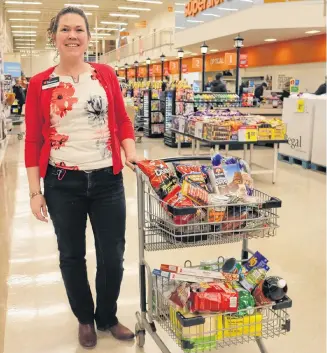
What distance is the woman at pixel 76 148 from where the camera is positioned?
7.22 ft

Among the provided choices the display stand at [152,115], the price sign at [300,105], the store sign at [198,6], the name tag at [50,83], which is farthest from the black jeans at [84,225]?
the store sign at [198,6]

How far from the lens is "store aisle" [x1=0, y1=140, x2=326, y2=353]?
104 inches

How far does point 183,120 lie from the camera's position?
26.1 feet

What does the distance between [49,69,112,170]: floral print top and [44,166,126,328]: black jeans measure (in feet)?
0.20

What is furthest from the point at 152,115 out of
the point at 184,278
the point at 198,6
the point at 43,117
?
the point at 184,278

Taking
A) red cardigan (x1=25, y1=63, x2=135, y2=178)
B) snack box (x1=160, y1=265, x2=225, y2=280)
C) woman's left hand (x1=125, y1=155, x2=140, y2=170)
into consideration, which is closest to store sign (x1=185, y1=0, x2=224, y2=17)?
red cardigan (x1=25, y1=63, x2=135, y2=178)

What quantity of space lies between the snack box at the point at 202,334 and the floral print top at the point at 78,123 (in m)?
0.87

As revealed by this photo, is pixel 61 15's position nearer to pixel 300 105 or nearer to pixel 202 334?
pixel 202 334

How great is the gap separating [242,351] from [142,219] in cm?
98

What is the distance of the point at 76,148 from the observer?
2232mm

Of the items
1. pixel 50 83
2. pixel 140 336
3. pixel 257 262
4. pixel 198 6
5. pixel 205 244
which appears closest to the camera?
pixel 205 244

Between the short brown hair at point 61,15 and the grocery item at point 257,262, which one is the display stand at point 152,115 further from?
the grocery item at point 257,262

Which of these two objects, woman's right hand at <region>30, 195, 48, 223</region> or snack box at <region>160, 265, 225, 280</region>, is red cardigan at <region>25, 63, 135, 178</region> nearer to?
woman's right hand at <region>30, 195, 48, 223</region>

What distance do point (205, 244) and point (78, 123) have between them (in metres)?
0.83
